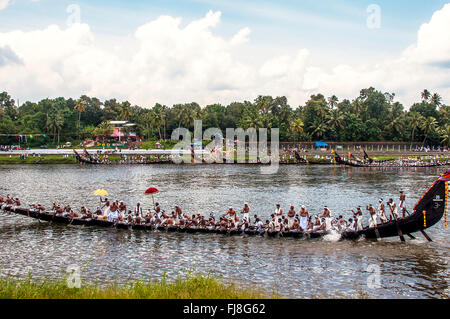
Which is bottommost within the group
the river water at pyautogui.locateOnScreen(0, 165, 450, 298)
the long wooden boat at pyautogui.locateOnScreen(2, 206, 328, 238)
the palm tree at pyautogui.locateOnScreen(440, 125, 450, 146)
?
the river water at pyautogui.locateOnScreen(0, 165, 450, 298)

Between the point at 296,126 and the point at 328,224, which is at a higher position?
the point at 296,126

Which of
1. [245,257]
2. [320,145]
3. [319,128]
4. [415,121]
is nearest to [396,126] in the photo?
[415,121]

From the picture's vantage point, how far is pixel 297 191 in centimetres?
4875

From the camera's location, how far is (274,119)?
12000cm

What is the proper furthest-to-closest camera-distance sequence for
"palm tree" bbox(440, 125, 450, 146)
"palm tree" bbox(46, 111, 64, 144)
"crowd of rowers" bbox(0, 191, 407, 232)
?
"palm tree" bbox(46, 111, 64, 144), "palm tree" bbox(440, 125, 450, 146), "crowd of rowers" bbox(0, 191, 407, 232)

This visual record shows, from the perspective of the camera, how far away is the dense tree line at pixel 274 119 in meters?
118

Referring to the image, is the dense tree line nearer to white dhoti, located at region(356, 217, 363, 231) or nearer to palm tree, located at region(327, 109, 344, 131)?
palm tree, located at region(327, 109, 344, 131)

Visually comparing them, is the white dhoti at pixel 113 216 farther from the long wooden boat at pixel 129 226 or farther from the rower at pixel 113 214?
the long wooden boat at pixel 129 226

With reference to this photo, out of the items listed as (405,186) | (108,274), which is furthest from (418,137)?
(108,274)

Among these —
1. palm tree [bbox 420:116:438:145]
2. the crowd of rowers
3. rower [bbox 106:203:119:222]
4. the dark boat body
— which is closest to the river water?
the dark boat body

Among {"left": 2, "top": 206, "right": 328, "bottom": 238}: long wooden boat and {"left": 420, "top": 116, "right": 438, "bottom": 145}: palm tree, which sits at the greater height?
{"left": 420, "top": 116, "right": 438, "bottom": 145}: palm tree

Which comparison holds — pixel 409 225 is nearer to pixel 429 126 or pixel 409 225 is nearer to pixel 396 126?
pixel 429 126

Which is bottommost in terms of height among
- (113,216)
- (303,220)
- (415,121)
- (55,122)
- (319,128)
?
(113,216)

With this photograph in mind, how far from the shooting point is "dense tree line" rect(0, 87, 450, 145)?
117562 millimetres
